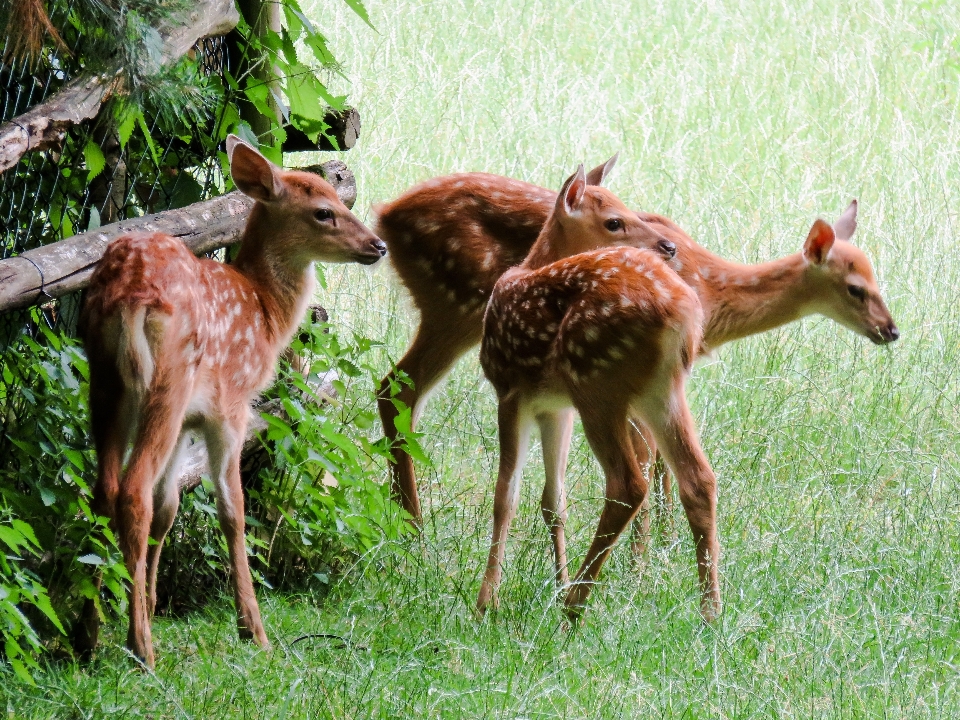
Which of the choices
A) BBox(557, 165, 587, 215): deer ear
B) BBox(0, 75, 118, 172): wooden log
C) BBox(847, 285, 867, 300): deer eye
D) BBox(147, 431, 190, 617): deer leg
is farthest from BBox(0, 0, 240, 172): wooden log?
BBox(847, 285, 867, 300): deer eye

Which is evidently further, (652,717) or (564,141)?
(564,141)

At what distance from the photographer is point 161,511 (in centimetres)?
414

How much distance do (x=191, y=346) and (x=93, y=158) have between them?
0.97 metres

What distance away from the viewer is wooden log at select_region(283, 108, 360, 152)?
5422 mm

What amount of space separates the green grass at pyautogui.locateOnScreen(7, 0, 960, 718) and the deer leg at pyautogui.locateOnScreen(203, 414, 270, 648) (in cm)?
11

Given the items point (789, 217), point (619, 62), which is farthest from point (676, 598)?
point (619, 62)

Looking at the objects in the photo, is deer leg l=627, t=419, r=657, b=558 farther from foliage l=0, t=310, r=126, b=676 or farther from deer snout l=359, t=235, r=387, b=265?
foliage l=0, t=310, r=126, b=676

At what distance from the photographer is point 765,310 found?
5500 millimetres

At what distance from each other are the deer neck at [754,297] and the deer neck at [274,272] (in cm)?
177

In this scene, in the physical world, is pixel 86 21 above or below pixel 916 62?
above

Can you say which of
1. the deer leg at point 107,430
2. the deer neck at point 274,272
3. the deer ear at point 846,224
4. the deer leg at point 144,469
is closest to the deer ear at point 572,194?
the deer neck at point 274,272

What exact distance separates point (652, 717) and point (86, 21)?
7.89 feet

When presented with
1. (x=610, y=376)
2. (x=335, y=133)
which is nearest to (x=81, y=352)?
(x=335, y=133)

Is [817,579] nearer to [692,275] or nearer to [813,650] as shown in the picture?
[813,650]
